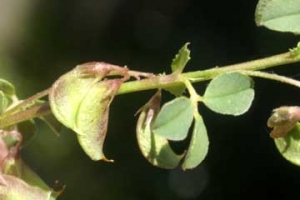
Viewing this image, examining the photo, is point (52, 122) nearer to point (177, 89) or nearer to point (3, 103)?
point (3, 103)

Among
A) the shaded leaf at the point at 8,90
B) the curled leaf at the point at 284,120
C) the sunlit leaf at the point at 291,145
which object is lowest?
the sunlit leaf at the point at 291,145

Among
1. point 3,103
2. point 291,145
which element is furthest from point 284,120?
point 3,103

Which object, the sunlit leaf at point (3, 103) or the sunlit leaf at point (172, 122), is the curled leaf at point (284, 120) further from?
the sunlit leaf at point (3, 103)

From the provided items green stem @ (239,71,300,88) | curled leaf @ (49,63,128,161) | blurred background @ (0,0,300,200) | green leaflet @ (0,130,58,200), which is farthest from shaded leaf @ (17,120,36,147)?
blurred background @ (0,0,300,200)

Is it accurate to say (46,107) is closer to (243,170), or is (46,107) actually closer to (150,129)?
(150,129)

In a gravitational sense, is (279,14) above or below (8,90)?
below

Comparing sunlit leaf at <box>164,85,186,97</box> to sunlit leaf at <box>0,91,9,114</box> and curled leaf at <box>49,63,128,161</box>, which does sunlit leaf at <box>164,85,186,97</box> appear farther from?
sunlit leaf at <box>0,91,9,114</box>

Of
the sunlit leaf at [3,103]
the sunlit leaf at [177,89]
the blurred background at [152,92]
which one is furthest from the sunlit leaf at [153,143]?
the blurred background at [152,92]
